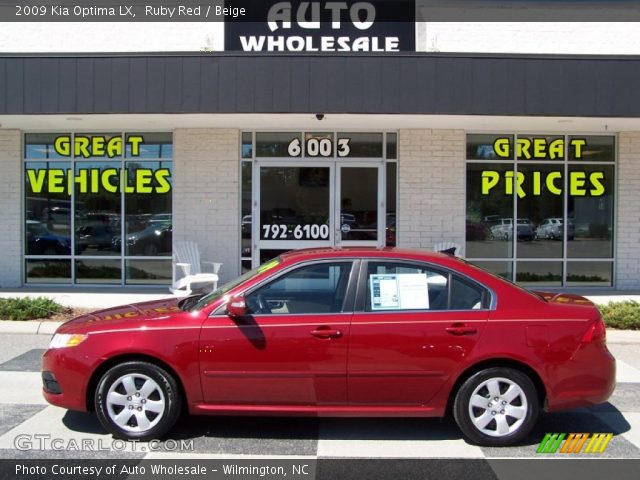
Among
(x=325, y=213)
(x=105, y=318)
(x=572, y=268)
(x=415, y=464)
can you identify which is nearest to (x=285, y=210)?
(x=325, y=213)

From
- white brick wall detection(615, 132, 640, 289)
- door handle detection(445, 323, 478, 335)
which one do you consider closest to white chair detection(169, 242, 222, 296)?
door handle detection(445, 323, 478, 335)

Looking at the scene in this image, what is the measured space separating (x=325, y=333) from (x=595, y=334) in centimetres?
209

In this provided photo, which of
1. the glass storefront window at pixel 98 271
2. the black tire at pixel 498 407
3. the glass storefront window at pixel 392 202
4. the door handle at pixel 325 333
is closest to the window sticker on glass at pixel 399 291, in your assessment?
the door handle at pixel 325 333

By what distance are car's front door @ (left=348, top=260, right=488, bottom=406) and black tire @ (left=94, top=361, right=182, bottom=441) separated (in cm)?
140

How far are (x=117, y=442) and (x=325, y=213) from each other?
780 centimetres

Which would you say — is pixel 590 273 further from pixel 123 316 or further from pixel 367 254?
pixel 123 316

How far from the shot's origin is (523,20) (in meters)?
12.3

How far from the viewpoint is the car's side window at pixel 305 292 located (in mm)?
4883

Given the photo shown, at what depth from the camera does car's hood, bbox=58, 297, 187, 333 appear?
193 inches

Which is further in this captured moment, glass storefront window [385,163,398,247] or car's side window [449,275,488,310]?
Answer: glass storefront window [385,163,398,247]

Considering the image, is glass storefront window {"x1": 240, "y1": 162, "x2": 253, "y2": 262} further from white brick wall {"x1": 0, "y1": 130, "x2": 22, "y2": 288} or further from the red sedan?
the red sedan

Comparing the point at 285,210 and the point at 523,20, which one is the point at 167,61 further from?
the point at 523,20

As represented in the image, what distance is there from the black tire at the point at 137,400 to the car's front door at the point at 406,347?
140 centimetres

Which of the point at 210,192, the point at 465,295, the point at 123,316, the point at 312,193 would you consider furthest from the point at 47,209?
the point at 465,295
